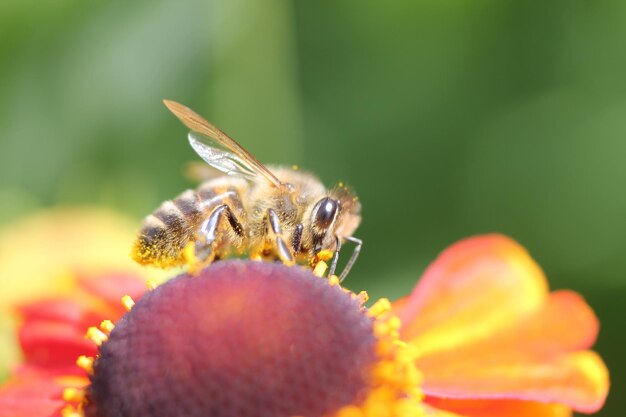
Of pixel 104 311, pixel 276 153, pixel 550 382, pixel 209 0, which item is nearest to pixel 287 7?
pixel 209 0

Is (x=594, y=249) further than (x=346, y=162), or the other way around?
(x=346, y=162)

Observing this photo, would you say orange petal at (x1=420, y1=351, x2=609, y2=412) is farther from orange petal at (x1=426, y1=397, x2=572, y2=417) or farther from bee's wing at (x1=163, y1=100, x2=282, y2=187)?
bee's wing at (x1=163, y1=100, x2=282, y2=187)

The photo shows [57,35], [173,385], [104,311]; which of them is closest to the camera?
[173,385]

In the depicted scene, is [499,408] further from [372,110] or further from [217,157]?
[372,110]

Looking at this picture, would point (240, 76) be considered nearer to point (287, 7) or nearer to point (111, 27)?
point (287, 7)

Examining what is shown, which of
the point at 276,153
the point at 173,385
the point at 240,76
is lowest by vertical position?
the point at 173,385

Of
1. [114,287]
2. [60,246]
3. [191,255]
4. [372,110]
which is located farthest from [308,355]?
[372,110]

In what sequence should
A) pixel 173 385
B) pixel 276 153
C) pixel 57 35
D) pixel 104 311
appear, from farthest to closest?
pixel 57 35
pixel 276 153
pixel 104 311
pixel 173 385
